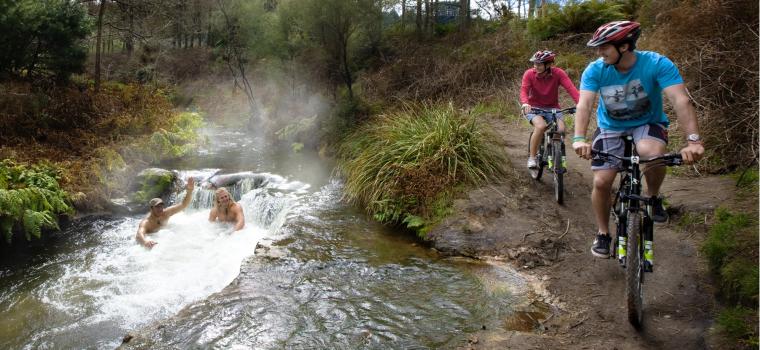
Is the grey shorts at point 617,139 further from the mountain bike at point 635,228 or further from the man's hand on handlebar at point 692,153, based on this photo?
the man's hand on handlebar at point 692,153

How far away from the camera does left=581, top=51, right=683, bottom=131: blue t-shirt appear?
3.80 m

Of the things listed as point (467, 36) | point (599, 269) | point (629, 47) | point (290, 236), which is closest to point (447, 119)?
point (290, 236)

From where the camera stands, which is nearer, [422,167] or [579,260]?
[579,260]

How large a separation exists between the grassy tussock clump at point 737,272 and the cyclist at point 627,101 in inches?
27.8

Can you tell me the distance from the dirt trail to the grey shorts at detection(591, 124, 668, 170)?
131 centimetres

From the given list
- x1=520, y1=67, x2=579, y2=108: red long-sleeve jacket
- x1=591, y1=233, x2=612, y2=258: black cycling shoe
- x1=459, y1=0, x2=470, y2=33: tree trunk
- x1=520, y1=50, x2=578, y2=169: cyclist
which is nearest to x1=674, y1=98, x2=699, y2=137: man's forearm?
x1=591, y1=233, x2=612, y2=258: black cycling shoe

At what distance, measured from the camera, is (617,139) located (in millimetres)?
4121

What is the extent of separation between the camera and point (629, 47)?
3.78 metres

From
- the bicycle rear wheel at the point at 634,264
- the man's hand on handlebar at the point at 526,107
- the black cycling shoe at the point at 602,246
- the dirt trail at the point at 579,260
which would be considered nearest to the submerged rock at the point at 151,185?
the dirt trail at the point at 579,260

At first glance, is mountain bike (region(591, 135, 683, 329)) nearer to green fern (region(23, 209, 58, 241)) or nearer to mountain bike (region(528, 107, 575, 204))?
mountain bike (region(528, 107, 575, 204))

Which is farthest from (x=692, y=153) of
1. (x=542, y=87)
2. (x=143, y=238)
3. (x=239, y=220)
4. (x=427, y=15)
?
(x=427, y=15)

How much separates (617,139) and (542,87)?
9.27 feet

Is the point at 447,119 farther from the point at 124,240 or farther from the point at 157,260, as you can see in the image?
the point at 124,240

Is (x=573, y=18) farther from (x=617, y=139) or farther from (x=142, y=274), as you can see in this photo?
(x=142, y=274)
